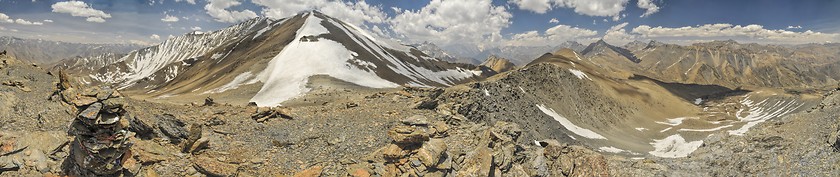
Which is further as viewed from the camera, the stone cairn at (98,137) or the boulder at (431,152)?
the boulder at (431,152)

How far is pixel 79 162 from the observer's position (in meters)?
14.8

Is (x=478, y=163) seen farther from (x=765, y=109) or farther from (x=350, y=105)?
(x=765, y=109)

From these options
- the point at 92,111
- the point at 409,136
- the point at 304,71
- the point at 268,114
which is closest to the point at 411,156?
the point at 409,136

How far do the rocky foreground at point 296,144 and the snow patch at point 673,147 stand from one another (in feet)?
105

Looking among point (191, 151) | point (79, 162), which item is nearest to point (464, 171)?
point (191, 151)

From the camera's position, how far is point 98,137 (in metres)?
14.6

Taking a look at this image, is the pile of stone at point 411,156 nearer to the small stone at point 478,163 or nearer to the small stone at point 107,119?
the small stone at point 478,163

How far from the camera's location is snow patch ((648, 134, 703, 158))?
61.8 metres

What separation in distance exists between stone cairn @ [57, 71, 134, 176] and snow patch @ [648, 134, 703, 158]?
6811 cm

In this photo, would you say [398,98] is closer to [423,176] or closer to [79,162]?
[423,176]

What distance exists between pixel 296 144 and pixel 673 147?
235 feet

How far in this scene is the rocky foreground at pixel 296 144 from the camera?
15336mm

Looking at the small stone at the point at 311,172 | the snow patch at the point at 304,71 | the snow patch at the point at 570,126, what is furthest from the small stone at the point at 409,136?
the snow patch at the point at 570,126

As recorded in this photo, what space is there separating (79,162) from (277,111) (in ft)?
37.8
